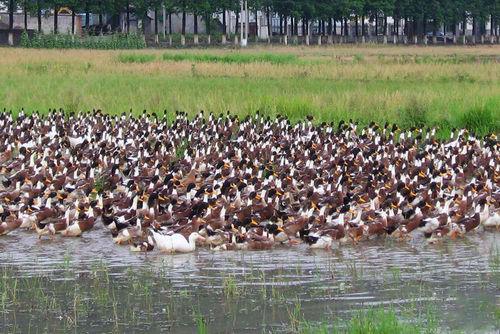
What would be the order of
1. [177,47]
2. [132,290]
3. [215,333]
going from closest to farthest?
[215,333] → [132,290] → [177,47]

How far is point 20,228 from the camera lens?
16.3 meters

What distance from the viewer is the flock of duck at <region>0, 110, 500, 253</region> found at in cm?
1540

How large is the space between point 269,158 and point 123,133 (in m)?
4.58

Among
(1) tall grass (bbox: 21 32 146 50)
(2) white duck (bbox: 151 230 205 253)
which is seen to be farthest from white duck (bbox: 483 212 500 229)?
(1) tall grass (bbox: 21 32 146 50)

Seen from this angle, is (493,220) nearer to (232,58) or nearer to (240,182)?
(240,182)

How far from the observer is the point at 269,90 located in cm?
3594

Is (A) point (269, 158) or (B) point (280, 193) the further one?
(A) point (269, 158)

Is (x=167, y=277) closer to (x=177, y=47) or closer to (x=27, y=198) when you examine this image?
Answer: (x=27, y=198)

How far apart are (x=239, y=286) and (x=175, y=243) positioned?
7.49ft

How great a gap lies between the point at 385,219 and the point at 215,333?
558 cm

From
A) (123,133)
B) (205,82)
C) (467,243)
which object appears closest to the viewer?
(467,243)

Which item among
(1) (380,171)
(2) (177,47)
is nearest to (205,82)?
(1) (380,171)

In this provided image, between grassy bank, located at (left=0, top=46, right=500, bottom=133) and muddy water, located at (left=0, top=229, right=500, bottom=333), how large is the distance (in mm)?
13254

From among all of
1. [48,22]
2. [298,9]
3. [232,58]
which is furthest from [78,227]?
[48,22]
